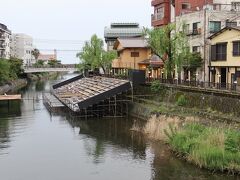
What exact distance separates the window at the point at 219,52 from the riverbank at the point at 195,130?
5860 millimetres

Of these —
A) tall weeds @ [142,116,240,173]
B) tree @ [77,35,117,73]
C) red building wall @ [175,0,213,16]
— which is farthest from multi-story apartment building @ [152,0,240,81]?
tree @ [77,35,117,73]

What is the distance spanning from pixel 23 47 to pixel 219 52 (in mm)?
117306

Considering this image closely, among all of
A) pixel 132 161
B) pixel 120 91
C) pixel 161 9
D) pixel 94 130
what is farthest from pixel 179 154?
pixel 161 9

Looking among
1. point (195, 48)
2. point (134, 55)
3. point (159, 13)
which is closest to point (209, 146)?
point (195, 48)

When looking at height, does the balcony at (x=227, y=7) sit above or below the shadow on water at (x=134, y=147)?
above

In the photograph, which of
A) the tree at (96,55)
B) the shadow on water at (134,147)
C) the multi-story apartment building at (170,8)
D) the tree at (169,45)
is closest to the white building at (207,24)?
the tree at (169,45)

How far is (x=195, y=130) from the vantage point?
961 inches

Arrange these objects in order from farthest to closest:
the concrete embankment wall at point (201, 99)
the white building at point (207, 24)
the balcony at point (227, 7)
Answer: the balcony at point (227, 7), the white building at point (207, 24), the concrete embankment wall at point (201, 99)

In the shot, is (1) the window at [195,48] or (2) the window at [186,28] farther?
(1) the window at [195,48]

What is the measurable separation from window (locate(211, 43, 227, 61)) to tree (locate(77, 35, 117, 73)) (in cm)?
→ 2949

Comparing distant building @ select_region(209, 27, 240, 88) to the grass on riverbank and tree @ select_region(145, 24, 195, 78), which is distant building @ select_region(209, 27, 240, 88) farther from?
the grass on riverbank

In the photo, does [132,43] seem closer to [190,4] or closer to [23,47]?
[190,4]

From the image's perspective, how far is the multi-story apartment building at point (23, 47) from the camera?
146562 mm

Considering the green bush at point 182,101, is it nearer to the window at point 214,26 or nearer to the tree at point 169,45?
the tree at point 169,45
